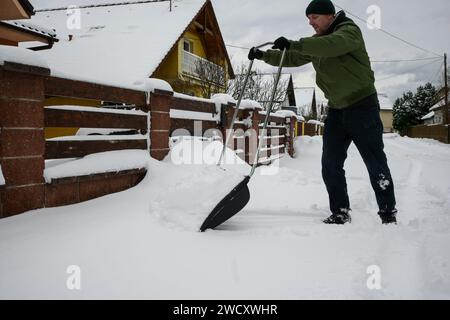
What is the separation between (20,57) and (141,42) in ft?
43.5

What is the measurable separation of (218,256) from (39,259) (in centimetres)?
92

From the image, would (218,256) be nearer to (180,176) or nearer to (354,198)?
(180,176)

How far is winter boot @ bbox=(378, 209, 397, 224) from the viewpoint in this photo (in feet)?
8.23

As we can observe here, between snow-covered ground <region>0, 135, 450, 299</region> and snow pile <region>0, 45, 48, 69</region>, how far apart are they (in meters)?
1.06

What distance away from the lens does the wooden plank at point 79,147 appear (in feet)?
8.80

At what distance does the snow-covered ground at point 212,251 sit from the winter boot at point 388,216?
0.06 metres

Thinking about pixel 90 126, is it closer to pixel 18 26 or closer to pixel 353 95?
pixel 353 95

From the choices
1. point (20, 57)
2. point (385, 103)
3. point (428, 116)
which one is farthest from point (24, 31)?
point (385, 103)

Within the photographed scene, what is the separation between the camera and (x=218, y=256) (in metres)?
1.83

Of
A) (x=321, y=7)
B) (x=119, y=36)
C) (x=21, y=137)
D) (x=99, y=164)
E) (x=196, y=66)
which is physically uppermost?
(x=119, y=36)

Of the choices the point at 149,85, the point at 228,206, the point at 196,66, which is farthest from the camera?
the point at 196,66

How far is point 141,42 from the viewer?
48.1 ft

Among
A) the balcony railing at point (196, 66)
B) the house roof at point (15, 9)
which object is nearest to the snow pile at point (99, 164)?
the house roof at point (15, 9)

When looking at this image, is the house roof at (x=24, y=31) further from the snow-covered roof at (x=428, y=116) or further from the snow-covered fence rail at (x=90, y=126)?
the snow-covered roof at (x=428, y=116)
